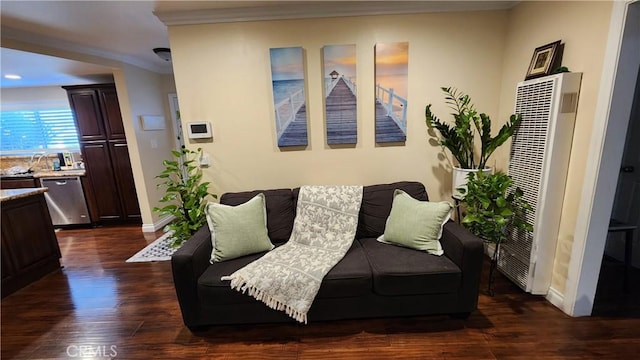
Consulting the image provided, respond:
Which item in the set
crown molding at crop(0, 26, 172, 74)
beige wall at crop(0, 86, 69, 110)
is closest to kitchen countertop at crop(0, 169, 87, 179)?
beige wall at crop(0, 86, 69, 110)

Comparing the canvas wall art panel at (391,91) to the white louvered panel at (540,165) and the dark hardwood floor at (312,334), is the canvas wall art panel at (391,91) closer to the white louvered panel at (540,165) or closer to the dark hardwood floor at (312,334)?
the white louvered panel at (540,165)

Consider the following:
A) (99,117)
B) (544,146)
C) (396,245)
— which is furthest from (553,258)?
(99,117)

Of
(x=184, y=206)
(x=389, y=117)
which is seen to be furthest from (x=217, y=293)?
(x=389, y=117)

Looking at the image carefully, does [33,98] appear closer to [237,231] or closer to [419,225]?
[237,231]

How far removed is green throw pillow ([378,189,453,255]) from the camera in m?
2.05

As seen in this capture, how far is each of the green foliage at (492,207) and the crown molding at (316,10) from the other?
4.96 ft

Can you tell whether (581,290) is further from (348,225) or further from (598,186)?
(348,225)

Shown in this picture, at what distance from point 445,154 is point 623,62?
1292mm

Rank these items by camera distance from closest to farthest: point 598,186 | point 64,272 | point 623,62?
1. point 623,62
2. point 598,186
3. point 64,272

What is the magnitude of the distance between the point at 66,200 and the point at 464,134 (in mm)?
5709

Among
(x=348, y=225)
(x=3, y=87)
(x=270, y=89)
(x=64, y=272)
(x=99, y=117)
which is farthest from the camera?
(x=3, y=87)

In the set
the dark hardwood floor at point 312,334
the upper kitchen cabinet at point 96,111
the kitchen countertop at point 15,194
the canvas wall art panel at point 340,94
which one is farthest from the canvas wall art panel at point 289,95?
the upper kitchen cabinet at point 96,111

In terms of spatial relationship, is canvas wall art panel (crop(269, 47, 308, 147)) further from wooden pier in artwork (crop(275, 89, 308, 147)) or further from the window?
the window

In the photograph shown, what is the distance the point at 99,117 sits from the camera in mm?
4004
